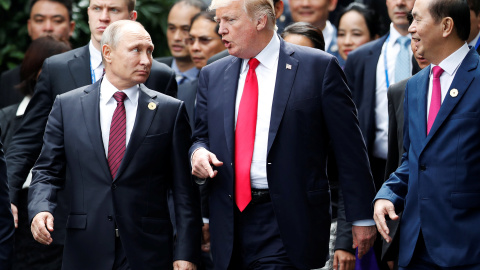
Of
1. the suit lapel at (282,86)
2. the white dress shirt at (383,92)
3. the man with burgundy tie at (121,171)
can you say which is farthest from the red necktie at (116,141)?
the white dress shirt at (383,92)

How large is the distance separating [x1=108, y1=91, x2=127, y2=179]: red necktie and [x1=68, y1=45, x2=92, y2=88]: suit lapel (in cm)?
112

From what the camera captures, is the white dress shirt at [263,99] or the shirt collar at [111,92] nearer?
the white dress shirt at [263,99]

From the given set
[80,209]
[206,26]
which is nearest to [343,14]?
[206,26]

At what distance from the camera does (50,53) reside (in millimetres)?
8844

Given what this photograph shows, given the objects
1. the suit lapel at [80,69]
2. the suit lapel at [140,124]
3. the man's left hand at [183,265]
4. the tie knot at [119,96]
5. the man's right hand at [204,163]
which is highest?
the suit lapel at [80,69]

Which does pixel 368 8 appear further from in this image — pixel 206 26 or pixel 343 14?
pixel 206 26

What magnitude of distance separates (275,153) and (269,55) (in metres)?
0.66

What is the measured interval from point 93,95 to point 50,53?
2278 millimetres

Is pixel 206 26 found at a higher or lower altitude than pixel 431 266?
higher

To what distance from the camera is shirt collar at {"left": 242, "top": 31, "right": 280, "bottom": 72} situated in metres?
6.62

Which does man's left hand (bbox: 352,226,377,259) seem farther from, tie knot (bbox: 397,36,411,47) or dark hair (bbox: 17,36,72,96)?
dark hair (bbox: 17,36,72,96)

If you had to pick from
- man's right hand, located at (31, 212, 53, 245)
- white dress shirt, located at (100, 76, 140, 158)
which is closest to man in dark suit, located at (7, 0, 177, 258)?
white dress shirt, located at (100, 76, 140, 158)

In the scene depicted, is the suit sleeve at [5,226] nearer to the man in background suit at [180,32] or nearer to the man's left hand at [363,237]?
the man's left hand at [363,237]

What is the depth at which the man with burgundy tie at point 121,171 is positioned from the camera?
6492 millimetres
